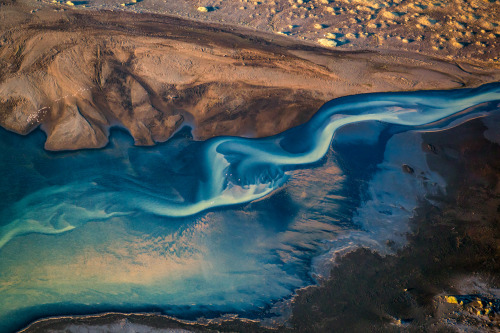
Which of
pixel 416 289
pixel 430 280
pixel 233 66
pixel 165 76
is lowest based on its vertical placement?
pixel 416 289

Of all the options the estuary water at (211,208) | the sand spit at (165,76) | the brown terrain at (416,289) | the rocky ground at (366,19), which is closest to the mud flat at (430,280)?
the brown terrain at (416,289)

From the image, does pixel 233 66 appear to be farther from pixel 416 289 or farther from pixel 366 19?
pixel 416 289

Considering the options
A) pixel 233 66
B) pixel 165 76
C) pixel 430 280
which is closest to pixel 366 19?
pixel 233 66

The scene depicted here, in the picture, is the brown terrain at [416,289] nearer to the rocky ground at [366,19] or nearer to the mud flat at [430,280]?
the mud flat at [430,280]

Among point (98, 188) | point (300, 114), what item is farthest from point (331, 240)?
point (98, 188)

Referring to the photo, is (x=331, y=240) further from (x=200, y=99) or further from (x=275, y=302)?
(x=200, y=99)

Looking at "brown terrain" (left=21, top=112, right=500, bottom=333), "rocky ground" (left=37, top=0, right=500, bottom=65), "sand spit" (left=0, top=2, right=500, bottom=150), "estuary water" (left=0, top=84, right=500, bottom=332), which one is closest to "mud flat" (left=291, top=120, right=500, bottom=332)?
"brown terrain" (left=21, top=112, right=500, bottom=333)
